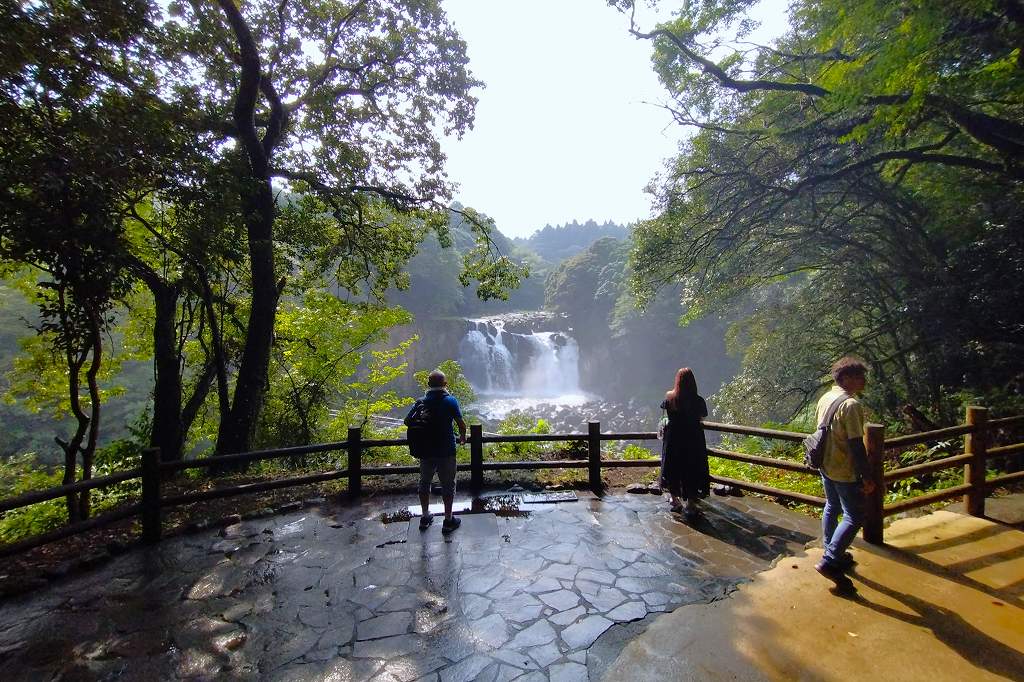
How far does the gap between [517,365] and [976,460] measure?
1329 inches

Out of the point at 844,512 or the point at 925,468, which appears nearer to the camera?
the point at 844,512

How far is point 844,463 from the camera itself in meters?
3.48

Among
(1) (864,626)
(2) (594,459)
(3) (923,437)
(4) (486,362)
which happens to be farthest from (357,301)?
(1) (864,626)

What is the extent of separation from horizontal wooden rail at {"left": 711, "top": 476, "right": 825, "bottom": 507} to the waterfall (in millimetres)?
30430

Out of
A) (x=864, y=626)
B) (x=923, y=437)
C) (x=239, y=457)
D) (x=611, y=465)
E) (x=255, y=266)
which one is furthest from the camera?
(x=255, y=266)

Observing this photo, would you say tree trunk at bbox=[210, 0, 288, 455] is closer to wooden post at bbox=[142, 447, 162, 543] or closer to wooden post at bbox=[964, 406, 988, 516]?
wooden post at bbox=[142, 447, 162, 543]

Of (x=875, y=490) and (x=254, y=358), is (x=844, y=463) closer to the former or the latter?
(x=875, y=490)

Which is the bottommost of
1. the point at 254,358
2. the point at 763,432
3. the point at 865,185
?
the point at 763,432

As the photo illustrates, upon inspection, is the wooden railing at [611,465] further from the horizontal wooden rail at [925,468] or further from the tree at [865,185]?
the tree at [865,185]

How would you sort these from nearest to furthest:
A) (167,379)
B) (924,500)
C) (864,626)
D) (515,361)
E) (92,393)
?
1. (864,626)
2. (924,500)
3. (92,393)
4. (167,379)
5. (515,361)

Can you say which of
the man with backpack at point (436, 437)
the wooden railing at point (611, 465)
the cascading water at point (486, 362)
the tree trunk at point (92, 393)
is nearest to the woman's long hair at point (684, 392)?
the wooden railing at point (611, 465)

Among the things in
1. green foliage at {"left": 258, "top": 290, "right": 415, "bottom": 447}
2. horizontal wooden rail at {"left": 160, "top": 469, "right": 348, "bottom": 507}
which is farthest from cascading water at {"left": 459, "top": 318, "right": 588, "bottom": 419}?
horizontal wooden rail at {"left": 160, "top": 469, "right": 348, "bottom": 507}

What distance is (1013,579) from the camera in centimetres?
352

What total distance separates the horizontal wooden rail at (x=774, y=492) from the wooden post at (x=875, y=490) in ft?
1.32
